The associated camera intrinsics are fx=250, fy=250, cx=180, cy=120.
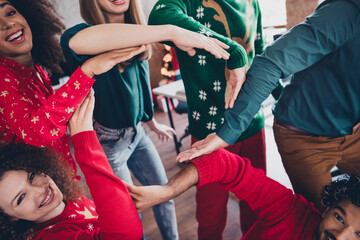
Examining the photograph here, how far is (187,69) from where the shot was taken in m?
1.05

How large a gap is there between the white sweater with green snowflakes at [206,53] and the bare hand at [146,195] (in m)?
0.38

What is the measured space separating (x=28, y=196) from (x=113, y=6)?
0.72m

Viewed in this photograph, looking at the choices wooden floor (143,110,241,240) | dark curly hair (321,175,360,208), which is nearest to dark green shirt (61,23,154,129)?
dark curly hair (321,175,360,208)

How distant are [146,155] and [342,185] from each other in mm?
866

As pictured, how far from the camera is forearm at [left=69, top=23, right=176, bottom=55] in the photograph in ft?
2.39

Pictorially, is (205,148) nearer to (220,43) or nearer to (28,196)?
(220,43)

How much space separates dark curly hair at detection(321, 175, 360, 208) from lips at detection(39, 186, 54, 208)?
3.06 feet

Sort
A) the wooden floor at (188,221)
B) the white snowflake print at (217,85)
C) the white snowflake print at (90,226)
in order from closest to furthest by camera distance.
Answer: the white snowflake print at (90,226) → the white snowflake print at (217,85) → the wooden floor at (188,221)

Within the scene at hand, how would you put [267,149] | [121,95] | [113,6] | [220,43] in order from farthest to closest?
[267,149] < [121,95] < [113,6] < [220,43]

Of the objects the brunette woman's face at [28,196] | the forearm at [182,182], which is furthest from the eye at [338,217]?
the brunette woman's face at [28,196]

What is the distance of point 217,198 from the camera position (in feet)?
3.76

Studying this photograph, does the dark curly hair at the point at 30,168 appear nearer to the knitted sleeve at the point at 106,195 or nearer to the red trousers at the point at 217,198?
the knitted sleeve at the point at 106,195

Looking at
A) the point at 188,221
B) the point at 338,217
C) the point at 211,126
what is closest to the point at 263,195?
the point at 338,217

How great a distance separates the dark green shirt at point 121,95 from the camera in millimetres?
1000
